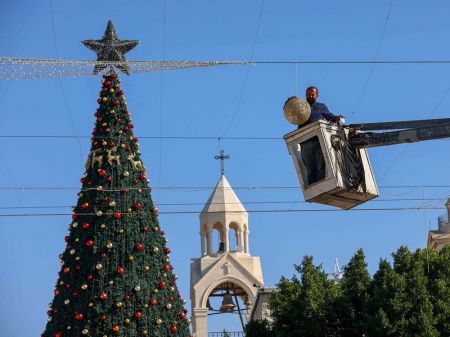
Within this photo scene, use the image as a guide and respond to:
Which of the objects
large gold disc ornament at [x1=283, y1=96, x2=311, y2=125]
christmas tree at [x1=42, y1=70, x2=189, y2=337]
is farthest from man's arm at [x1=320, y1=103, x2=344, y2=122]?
christmas tree at [x1=42, y1=70, x2=189, y2=337]

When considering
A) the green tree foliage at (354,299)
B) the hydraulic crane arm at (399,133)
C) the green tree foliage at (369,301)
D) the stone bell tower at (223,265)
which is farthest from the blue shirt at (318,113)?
the stone bell tower at (223,265)

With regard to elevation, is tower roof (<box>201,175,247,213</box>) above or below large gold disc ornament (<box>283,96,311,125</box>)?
above

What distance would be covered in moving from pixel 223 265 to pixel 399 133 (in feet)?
116

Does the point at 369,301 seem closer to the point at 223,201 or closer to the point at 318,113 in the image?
the point at 318,113

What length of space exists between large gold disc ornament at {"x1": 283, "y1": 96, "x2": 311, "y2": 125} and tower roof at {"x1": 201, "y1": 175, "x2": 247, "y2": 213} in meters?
34.0

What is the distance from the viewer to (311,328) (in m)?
24.9

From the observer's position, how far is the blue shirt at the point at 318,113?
8469mm

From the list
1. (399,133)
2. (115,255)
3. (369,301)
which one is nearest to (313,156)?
(399,133)

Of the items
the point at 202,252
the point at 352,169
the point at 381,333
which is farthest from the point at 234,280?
the point at 352,169

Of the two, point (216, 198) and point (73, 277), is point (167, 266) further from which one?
point (216, 198)

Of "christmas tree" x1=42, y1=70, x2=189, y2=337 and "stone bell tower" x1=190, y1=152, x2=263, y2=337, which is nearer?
"christmas tree" x1=42, y1=70, x2=189, y2=337

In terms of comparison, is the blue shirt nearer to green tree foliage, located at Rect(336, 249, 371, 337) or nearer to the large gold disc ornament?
the large gold disc ornament

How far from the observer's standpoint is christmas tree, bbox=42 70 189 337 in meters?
21.2

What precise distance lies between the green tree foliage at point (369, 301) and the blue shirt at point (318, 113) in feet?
49.9
